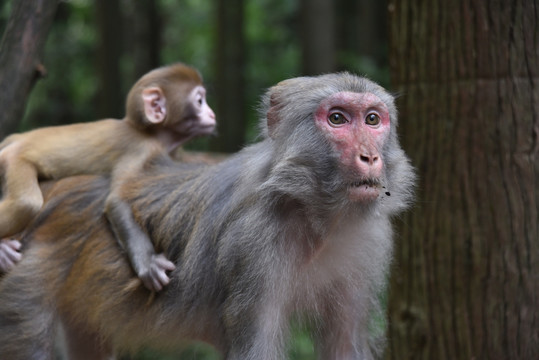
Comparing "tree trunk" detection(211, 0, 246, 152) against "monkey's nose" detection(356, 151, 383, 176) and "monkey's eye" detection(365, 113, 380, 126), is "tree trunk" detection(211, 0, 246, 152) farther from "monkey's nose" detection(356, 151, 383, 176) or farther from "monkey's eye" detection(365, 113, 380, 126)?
"monkey's nose" detection(356, 151, 383, 176)

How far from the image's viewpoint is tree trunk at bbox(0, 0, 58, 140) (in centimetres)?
564

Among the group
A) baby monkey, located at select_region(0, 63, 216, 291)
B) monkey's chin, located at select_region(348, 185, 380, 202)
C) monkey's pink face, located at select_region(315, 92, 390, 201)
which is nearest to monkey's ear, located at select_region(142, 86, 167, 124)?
baby monkey, located at select_region(0, 63, 216, 291)

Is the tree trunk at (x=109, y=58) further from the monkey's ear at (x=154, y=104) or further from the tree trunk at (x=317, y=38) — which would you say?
the monkey's ear at (x=154, y=104)

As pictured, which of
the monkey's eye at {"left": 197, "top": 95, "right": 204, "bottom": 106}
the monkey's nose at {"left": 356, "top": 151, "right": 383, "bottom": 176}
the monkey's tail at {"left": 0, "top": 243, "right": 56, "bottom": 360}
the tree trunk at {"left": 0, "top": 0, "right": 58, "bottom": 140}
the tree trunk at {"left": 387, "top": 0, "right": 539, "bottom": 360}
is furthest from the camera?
the tree trunk at {"left": 0, "top": 0, "right": 58, "bottom": 140}

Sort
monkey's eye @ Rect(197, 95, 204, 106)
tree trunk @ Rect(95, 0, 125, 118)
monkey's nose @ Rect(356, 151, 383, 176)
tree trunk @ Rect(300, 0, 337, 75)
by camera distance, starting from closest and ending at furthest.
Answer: monkey's nose @ Rect(356, 151, 383, 176)
monkey's eye @ Rect(197, 95, 204, 106)
tree trunk @ Rect(95, 0, 125, 118)
tree trunk @ Rect(300, 0, 337, 75)

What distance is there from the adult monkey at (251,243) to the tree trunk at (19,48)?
99 cm

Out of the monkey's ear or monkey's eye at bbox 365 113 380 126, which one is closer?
monkey's eye at bbox 365 113 380 126

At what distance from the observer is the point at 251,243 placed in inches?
158

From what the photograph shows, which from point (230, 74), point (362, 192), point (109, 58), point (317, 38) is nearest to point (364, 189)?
point (362, 192)

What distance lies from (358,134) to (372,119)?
0.18 m

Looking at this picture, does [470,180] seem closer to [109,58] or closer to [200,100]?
[200,100]

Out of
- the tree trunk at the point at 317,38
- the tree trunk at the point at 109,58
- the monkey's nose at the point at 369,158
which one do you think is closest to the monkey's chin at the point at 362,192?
the monkey's nose at the point at 369,158

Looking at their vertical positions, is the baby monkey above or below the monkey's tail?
above

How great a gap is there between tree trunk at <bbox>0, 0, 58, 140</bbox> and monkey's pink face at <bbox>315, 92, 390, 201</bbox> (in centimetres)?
276
